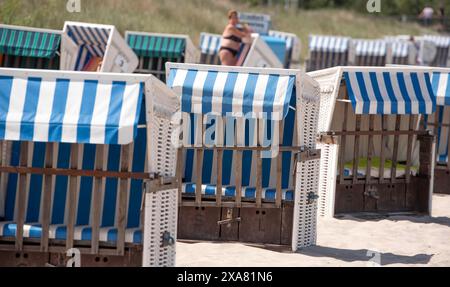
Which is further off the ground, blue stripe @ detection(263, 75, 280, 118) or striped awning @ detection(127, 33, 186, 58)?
striped awning @ detection(127, 33, 186, 58)

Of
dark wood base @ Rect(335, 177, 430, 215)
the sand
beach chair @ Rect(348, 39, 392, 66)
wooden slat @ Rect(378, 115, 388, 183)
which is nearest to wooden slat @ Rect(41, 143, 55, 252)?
the sand

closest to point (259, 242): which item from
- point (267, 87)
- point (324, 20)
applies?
point (267, 87)

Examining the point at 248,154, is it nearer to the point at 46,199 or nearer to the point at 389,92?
the point at 389,92

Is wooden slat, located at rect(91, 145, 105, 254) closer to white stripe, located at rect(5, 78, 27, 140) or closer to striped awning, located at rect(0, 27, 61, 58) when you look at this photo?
white stripe, located at rect(5, 78, 27, 140)

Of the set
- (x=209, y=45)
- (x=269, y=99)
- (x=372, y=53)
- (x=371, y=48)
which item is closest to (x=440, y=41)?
(x=371, y=48)

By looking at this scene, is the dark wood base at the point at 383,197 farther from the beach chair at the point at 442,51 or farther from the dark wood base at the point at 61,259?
the beach chair at the point at 442,51

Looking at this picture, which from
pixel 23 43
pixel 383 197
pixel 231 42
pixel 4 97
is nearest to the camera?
pixel 4 97

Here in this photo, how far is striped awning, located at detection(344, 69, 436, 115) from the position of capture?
1078 centimetres

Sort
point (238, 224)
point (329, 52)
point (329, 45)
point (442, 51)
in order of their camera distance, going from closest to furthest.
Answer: point (238, 224), point (329, 52), point (329, 45), point (442, 51)

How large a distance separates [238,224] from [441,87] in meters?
4.15

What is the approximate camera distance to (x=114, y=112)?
697cm

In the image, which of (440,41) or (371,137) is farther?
(440,41)

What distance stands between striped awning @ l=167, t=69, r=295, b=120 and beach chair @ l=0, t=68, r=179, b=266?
1320 millimetres
